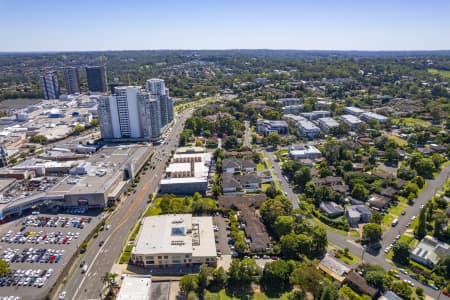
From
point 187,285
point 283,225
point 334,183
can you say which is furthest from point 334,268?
point 334,183

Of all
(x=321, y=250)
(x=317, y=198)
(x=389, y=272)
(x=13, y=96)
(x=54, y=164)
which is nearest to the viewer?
(x=389, y=272)

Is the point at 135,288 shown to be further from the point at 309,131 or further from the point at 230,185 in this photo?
the point at 309,131

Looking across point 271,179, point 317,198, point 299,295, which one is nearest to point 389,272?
point 299,295

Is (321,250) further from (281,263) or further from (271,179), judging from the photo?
(271,179)

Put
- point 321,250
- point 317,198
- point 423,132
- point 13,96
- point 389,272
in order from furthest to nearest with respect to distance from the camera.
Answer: point 13,96
point 423,132
point 317,198
point 321,250
point 389,272

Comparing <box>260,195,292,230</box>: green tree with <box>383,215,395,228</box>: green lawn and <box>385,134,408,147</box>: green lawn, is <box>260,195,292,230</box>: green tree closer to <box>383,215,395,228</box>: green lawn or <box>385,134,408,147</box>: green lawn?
<box>383,215,395,228</box>: green lawn

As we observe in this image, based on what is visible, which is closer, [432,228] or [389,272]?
[389,272]
